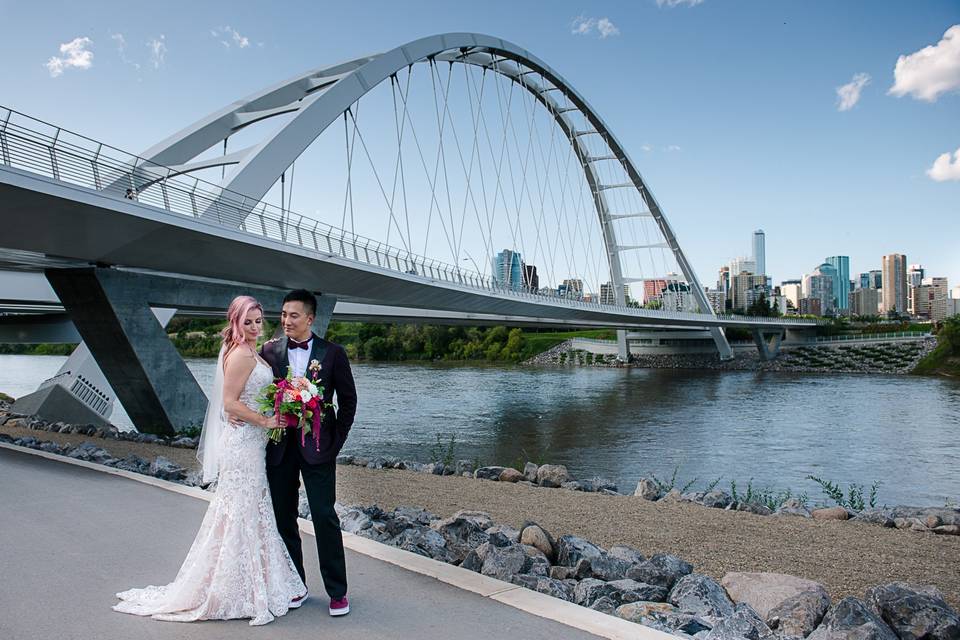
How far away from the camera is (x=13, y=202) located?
9.42m

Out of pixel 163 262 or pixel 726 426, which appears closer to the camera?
pixel 163 262

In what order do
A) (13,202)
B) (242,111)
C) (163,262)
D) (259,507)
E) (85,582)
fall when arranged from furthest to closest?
1. (242,111)
2. (163,262)
3. (13,202)
4. (85,582)
5. (259,507)

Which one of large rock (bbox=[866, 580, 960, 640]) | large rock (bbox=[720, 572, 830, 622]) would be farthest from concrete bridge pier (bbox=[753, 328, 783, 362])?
large rock (bbox=[866, 580, 960, 640])

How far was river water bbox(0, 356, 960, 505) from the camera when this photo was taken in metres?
13.3

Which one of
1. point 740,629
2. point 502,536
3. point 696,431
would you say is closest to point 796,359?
point 696,431

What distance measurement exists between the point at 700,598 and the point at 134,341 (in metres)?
12.3

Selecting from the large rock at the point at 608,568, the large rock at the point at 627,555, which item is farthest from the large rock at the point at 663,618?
the large rock at the point at 627,555

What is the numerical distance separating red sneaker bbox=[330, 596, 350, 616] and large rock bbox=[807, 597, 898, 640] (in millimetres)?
2479

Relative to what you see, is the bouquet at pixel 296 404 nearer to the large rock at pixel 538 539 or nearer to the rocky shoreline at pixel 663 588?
the rocky shoreline at pixel 663 588

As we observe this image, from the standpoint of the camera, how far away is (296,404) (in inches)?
135

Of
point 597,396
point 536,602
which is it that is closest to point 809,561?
point 536,602

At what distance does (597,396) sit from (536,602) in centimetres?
3002

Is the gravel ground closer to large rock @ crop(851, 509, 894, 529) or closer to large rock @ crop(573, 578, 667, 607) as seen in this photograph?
large rock @ crop(851, 509, 894, 529)

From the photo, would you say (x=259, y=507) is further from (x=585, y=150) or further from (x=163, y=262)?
(x=585, y=150)
